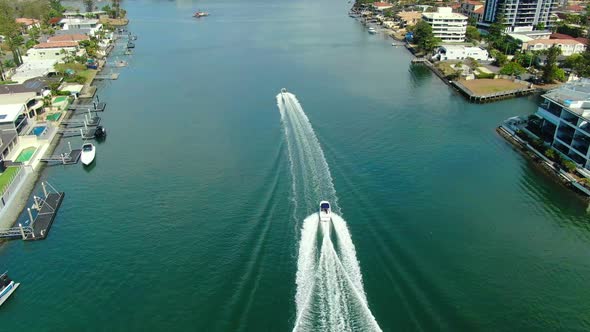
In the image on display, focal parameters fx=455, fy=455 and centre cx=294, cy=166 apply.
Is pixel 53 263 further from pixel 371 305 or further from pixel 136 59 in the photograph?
pixel 136 59

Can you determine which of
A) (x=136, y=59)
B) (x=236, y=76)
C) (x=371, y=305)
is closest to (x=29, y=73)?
(x=136, y=59)

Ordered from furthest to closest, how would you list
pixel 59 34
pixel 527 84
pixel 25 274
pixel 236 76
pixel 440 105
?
pixel 59 34, pixel 236 76, pixel 527 84, pixel 440 105, pixel 25 274

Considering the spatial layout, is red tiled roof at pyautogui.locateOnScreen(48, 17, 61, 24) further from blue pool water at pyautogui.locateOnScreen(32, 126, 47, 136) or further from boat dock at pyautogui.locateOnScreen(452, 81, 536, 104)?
boat dock at pyautogui.locateOnScreen(452, 81, 536, 104)

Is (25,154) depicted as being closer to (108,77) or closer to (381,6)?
(108,77)

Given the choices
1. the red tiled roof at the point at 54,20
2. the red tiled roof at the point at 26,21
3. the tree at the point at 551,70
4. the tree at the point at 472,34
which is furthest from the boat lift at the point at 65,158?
the red tiled roof at the point at 54,20

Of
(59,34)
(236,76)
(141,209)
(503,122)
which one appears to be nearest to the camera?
(141,209)

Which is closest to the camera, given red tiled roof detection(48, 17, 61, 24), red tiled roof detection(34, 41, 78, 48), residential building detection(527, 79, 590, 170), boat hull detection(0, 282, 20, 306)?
boat hull detection(0, 282, 20, 306)

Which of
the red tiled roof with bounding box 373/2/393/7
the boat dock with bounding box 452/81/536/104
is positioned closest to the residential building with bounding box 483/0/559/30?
the boat dock with bounding box 452/81/536/104
